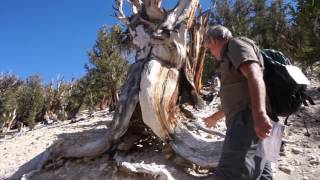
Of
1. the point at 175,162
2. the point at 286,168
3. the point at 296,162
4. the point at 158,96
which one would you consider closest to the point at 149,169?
the point at 175,162

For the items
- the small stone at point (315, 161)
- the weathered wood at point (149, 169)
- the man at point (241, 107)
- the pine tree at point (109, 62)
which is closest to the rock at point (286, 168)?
the small stone at point (315, 161)

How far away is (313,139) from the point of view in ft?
15.2

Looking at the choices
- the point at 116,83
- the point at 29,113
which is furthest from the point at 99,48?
the point at 29,113

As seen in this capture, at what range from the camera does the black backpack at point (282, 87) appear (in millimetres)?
2367

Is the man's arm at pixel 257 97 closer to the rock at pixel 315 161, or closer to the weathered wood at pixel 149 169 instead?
the weathered wood at pixel 149 169

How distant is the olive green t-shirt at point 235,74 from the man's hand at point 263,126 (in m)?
0.24

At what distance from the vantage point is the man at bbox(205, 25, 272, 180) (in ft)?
7.28

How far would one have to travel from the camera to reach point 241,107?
7.87 feet

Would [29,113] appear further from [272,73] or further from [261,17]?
[272,73]

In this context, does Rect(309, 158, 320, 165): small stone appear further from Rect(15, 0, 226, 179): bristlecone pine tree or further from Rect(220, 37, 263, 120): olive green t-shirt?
Rect(220, 37, 263, 120): olive green t-shirt

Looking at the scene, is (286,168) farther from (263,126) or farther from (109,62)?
(109,62)

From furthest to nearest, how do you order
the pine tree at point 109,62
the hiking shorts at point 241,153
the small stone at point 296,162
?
the pine tree at point 109,62, the small stone at point 296,162, the hiking shorts at point 241,153

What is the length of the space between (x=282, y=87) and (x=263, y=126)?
1.31ft

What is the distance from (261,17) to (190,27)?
813cm
